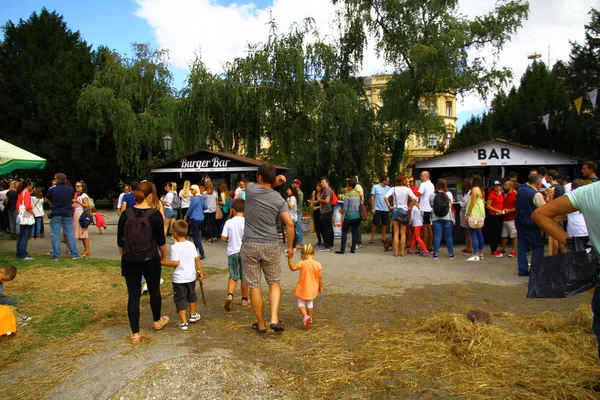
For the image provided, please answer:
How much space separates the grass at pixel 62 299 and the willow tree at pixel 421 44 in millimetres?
17563

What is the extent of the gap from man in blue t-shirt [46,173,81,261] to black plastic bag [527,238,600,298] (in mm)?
9524

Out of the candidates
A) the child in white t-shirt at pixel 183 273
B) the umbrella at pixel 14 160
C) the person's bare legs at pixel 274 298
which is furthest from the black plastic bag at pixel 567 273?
the umbrella at pixel 14 160

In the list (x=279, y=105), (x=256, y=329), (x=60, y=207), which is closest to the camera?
(x=256, y=329)

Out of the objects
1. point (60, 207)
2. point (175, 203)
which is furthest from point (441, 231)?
point (60, 207)

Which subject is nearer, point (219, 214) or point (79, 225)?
point (79, 225)

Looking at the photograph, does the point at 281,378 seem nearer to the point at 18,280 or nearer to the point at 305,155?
the point at 18,280

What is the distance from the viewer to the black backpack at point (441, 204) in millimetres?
10430

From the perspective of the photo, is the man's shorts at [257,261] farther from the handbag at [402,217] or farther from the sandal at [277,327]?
the handbag at [402,217]

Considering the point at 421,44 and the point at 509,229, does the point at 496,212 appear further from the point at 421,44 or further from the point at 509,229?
the point at 421,44

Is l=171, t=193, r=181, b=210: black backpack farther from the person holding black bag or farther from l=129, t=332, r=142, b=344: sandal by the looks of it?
the person holding black bag

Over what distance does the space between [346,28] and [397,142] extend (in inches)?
265

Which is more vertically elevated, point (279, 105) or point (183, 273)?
point (279, 105)

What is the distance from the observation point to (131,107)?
34.2m

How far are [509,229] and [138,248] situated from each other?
8.67 m
